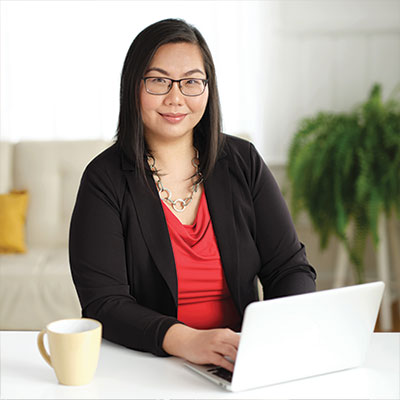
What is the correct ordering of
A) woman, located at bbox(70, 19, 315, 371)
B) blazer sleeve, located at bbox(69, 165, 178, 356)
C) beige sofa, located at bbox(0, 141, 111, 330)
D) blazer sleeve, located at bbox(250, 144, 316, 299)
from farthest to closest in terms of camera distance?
1. beige sofa, located at bbox(0, 141, 111, 330)
2. blazer sleeve, located at bbox(250, 144, 316, 299)
3. woman, located at bbox(70, 19, 315, 371)
4. blazer sleeve, located at bbox(69, 165, 178, 356)

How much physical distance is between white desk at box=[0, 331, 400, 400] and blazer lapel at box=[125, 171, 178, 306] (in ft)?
0.87

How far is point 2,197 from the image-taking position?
302 cm

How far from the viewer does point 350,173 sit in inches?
116

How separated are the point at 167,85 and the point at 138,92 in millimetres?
69

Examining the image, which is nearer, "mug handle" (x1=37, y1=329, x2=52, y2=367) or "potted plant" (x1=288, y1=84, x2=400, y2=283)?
"mug handle" (x1=37, y1=329, x2=52, y2=367)

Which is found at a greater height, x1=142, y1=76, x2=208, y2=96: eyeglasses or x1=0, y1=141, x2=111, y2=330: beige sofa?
x1=142, y1=76, x2=208, y2=96: eyeglasses

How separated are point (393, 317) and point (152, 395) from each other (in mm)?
2609

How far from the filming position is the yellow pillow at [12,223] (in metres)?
2.93

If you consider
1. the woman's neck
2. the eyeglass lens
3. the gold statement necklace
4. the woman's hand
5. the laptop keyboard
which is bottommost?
the laptop keyboard

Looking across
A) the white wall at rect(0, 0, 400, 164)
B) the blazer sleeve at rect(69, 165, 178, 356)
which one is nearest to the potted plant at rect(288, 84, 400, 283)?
the white wall at rect(0, 0, 400, 164)

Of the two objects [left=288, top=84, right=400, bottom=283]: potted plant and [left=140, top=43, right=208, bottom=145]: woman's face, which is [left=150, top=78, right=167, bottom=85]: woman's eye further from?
Result: [left=288, top=84, right=400, bottom=283]: potted plant

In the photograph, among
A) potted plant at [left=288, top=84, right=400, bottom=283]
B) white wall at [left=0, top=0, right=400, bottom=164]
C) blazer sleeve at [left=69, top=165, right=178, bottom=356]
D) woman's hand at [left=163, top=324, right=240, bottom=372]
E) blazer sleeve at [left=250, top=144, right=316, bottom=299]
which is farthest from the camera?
white wall at [left=0, top=0, right=400, bottom=164]

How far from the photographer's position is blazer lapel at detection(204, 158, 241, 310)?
1.41 metres

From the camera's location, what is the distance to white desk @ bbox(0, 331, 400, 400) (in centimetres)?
93
